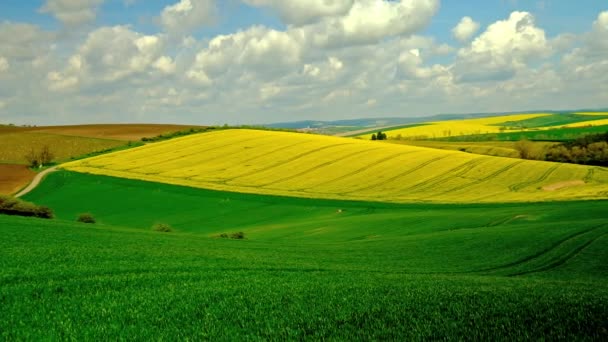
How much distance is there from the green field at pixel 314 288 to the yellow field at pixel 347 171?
88.8ft

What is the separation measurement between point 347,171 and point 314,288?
6036 centimetres

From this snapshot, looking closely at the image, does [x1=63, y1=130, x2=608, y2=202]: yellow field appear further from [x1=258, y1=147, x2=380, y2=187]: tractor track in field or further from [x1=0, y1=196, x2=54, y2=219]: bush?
[x1=0, y1=196, x2=54, y2=219]: bush

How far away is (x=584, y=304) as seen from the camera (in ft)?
35.8

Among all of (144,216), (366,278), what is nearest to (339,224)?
(144,216)

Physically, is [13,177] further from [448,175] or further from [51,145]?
[448,175]

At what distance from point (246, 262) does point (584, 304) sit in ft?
39.5

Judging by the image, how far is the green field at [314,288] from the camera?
31.1 feet

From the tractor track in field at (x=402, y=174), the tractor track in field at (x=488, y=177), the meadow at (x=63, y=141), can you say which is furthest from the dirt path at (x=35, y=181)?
the tractor track in field at (x=488, y=177)

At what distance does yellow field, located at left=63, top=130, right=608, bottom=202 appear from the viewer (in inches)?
2377

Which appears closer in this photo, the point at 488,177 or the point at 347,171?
the point at 488,177

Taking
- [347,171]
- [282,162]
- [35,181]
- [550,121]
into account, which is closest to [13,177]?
[35,181]

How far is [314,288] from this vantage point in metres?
13.6

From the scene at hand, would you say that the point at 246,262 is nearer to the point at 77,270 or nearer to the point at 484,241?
the point at 77,270

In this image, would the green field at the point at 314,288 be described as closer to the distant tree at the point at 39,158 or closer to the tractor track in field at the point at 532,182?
the tractor track in field at the point at 532,182
